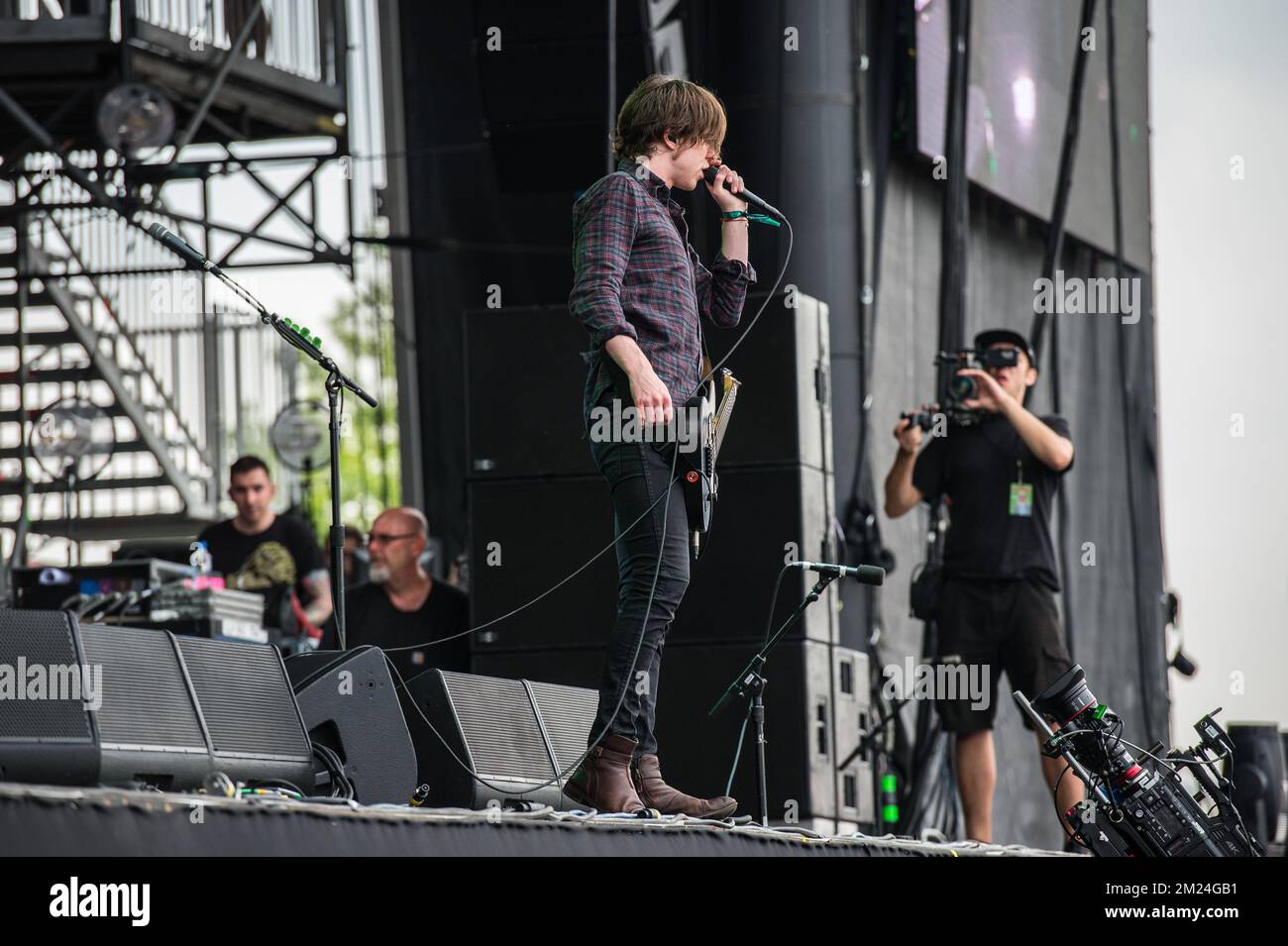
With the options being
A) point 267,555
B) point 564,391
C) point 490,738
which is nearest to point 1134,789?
point 490,738

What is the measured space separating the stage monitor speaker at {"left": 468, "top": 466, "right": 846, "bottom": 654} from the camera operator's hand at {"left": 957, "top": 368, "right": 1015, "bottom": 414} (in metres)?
0.69

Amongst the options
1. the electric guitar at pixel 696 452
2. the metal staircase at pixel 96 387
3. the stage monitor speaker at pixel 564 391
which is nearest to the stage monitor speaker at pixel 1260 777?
the stage monitor speaker at pixel 564 391

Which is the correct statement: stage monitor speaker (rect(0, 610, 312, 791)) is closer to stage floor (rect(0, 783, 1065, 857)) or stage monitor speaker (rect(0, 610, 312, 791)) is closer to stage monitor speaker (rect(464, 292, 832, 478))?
stage floor (rect(0, 783, 1065, 857))

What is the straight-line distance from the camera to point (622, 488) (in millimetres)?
3818

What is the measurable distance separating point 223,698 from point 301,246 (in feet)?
23.8

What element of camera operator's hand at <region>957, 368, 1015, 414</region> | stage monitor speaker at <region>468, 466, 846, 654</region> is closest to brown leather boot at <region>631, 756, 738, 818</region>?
stage monitor speaker at <region>468, 466, 846, 654</region>

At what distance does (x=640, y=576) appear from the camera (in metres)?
3.77

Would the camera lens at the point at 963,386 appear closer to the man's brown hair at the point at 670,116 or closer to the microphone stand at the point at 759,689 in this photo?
the microphone stand at the point at 759,689

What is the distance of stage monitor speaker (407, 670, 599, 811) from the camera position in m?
4.04

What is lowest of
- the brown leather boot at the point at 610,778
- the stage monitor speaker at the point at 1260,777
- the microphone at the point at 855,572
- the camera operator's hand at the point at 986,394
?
the stage monitor speaker at the point at 1260,777

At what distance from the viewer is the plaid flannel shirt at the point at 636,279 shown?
12.3 ft

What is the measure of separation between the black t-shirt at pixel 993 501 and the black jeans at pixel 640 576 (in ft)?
7.24
